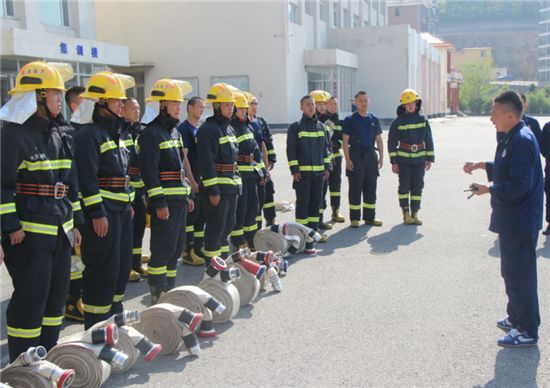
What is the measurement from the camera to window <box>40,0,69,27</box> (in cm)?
2028

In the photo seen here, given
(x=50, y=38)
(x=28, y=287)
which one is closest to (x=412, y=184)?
(x=28, y=287)

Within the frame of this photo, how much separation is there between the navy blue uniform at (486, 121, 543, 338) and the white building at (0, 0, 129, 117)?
17.0m

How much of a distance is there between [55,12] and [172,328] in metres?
19.7

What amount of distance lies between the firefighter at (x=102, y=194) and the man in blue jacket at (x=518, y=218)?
9.79ft

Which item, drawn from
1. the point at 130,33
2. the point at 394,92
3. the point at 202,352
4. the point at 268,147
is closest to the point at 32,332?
the point at 202,352

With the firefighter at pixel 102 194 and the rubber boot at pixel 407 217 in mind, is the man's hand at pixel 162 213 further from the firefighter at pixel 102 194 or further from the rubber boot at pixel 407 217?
the rubber boot at pixel 407 217

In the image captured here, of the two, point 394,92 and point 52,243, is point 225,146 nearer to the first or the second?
point 52,243

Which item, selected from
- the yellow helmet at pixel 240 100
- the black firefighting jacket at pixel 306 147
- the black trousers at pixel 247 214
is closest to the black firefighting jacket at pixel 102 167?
the black trousers at pixel 247 214

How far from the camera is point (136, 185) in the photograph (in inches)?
247

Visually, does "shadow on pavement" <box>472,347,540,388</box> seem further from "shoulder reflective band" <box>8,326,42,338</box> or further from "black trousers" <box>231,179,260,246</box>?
"black trousers" <box>231,179,260,246</box>

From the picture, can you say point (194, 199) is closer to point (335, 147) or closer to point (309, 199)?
point (309, 199)

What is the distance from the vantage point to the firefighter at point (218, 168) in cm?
612

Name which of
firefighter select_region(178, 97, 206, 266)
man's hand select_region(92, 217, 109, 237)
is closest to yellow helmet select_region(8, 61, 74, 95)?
man's hand select_region(92, 217, 109, 237)

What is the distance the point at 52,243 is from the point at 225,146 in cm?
271
